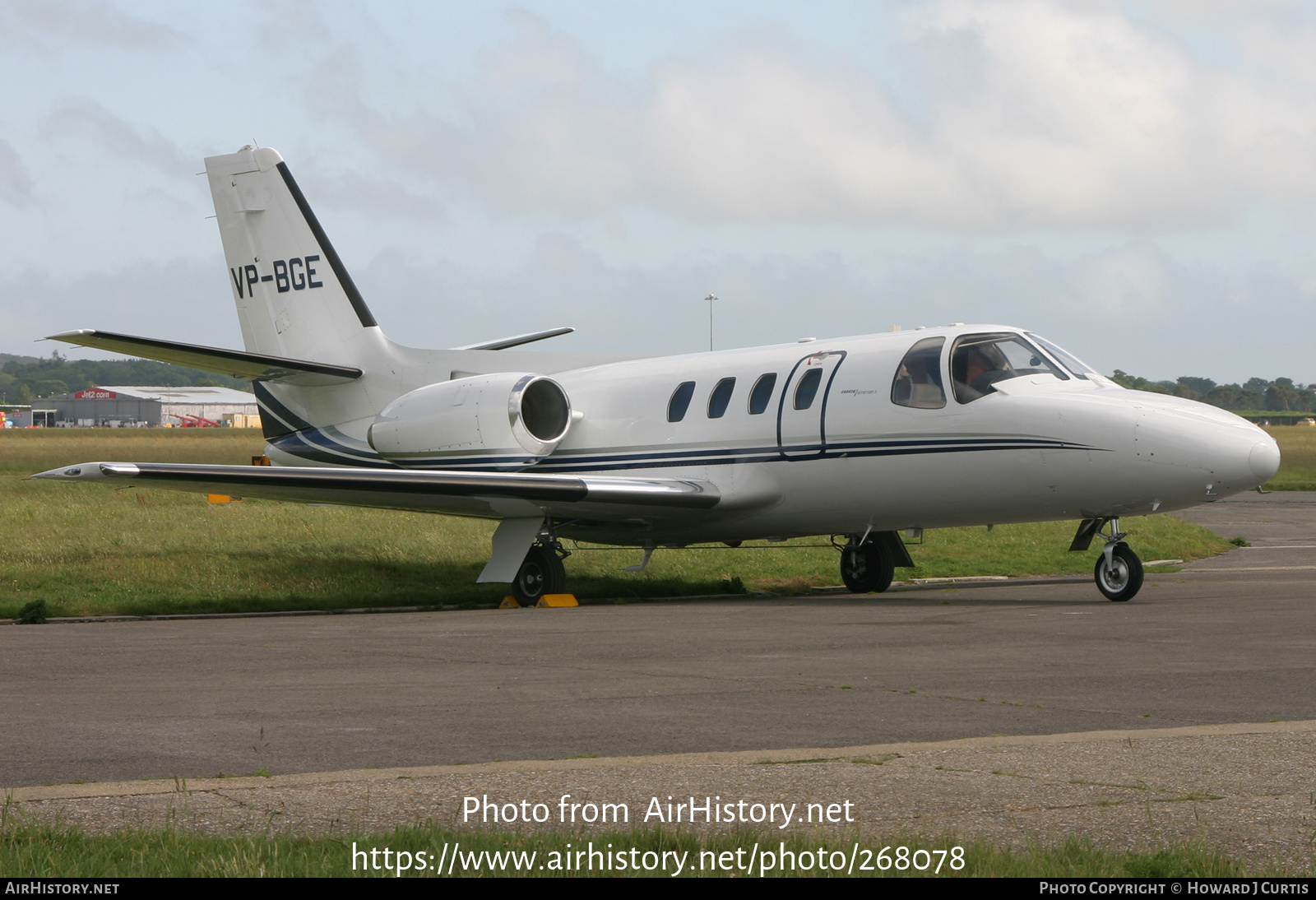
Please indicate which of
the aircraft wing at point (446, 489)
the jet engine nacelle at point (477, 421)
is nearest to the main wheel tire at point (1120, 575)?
the aircraft wing at point (446, 489)

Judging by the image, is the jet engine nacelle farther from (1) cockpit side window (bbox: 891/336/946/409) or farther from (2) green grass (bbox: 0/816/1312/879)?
(2) green grass (bbox: 0/816/1312/879)

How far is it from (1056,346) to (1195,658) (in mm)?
6283

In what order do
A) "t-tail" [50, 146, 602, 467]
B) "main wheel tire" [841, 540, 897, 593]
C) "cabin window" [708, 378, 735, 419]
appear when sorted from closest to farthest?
"cabin window" [708, 378, 735, 419], "main wheel tire" [841, 540, 897, 593], "t-tail" [50, 146, 602, 467]

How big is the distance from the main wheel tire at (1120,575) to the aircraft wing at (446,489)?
457 centimetres

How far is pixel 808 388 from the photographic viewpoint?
55.1 ft

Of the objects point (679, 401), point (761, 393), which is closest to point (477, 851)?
point (761, 393)

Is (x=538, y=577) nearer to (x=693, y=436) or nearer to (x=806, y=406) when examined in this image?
(x=693, y=436)

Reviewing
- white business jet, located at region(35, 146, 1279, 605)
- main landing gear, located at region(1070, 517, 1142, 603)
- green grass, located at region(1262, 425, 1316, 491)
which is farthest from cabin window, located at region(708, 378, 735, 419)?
green grass, located at region(1262, 425, 1316, 491)

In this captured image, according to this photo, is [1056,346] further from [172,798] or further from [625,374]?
[172,798]

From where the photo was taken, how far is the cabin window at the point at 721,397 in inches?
693

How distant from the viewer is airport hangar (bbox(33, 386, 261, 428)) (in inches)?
6875

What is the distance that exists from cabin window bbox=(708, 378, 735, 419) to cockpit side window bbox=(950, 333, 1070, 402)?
10.0 feet

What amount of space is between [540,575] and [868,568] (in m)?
4.30

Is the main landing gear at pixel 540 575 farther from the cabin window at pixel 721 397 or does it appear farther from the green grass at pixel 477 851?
the green grass at pixel 477 851
